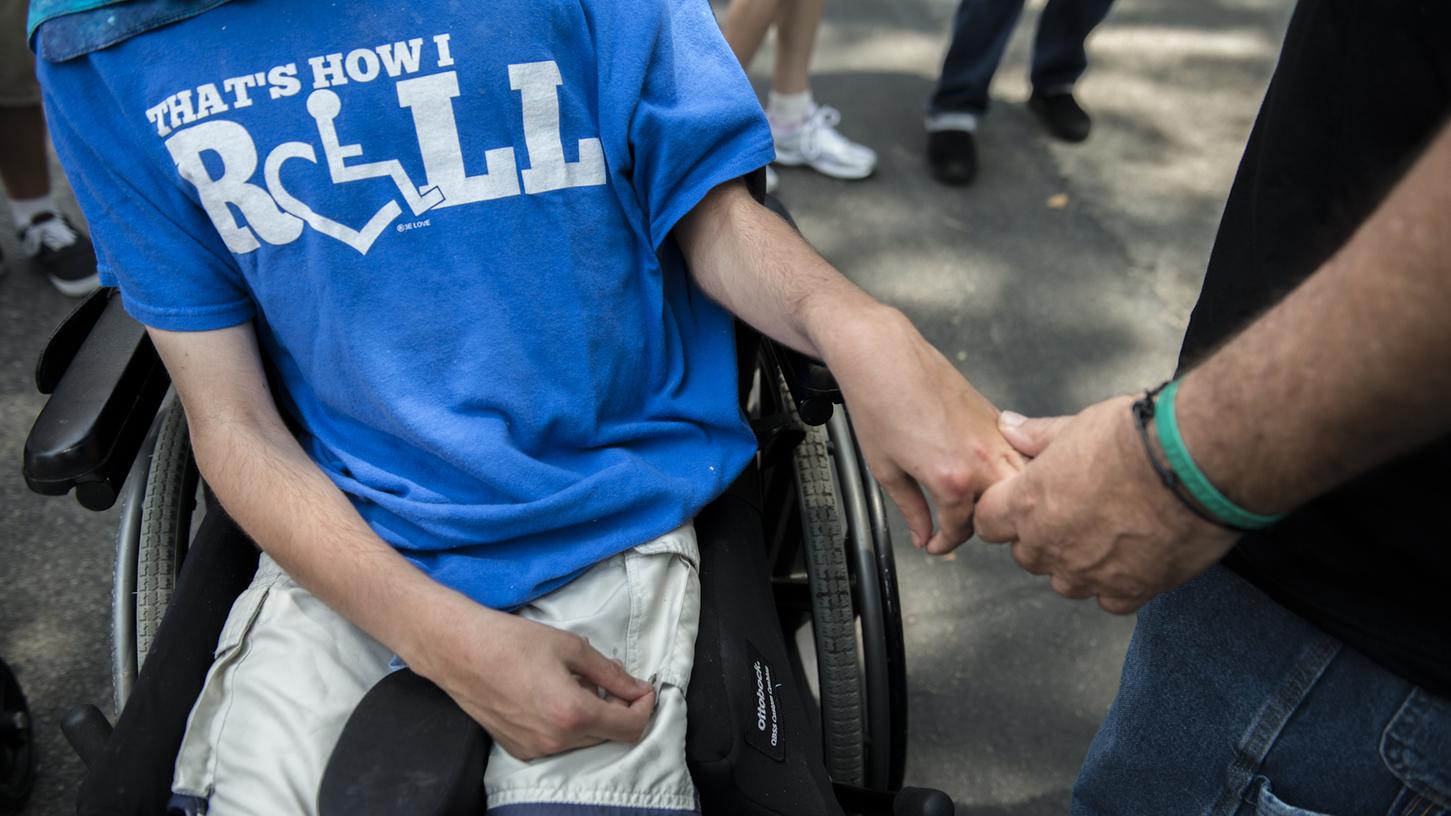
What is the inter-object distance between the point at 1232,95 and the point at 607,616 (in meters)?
3.63

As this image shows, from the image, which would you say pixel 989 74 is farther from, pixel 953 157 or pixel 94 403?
pixel 94 403

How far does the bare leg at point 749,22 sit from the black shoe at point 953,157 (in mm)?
685

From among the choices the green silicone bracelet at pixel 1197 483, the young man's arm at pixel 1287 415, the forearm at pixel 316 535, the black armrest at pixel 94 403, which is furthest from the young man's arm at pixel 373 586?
the green silicone bracelet at pixel 1197 483

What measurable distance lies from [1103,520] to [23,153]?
10.2 ft

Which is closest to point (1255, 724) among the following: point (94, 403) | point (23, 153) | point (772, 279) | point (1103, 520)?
point (1103, 520)

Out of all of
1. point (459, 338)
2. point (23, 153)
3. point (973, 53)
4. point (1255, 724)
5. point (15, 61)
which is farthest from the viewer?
point (973, 53)

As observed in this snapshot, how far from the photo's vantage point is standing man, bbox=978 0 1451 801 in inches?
30.2

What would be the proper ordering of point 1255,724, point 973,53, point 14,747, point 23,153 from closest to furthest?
point 1255,724 < point 14,747 < point 23,153 < point 973,53

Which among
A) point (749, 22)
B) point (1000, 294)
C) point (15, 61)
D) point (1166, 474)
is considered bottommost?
point (1000, 294)

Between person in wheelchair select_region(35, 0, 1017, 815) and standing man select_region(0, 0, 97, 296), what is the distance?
1.89 m

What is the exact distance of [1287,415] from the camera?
0.81 metres

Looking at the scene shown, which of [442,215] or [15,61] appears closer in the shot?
[442,215]

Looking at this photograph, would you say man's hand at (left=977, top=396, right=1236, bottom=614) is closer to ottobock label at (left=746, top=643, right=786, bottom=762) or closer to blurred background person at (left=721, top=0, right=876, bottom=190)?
ottobock label at (left=746, top=643, right=786, bottom=762)

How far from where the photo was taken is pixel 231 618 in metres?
1.36
